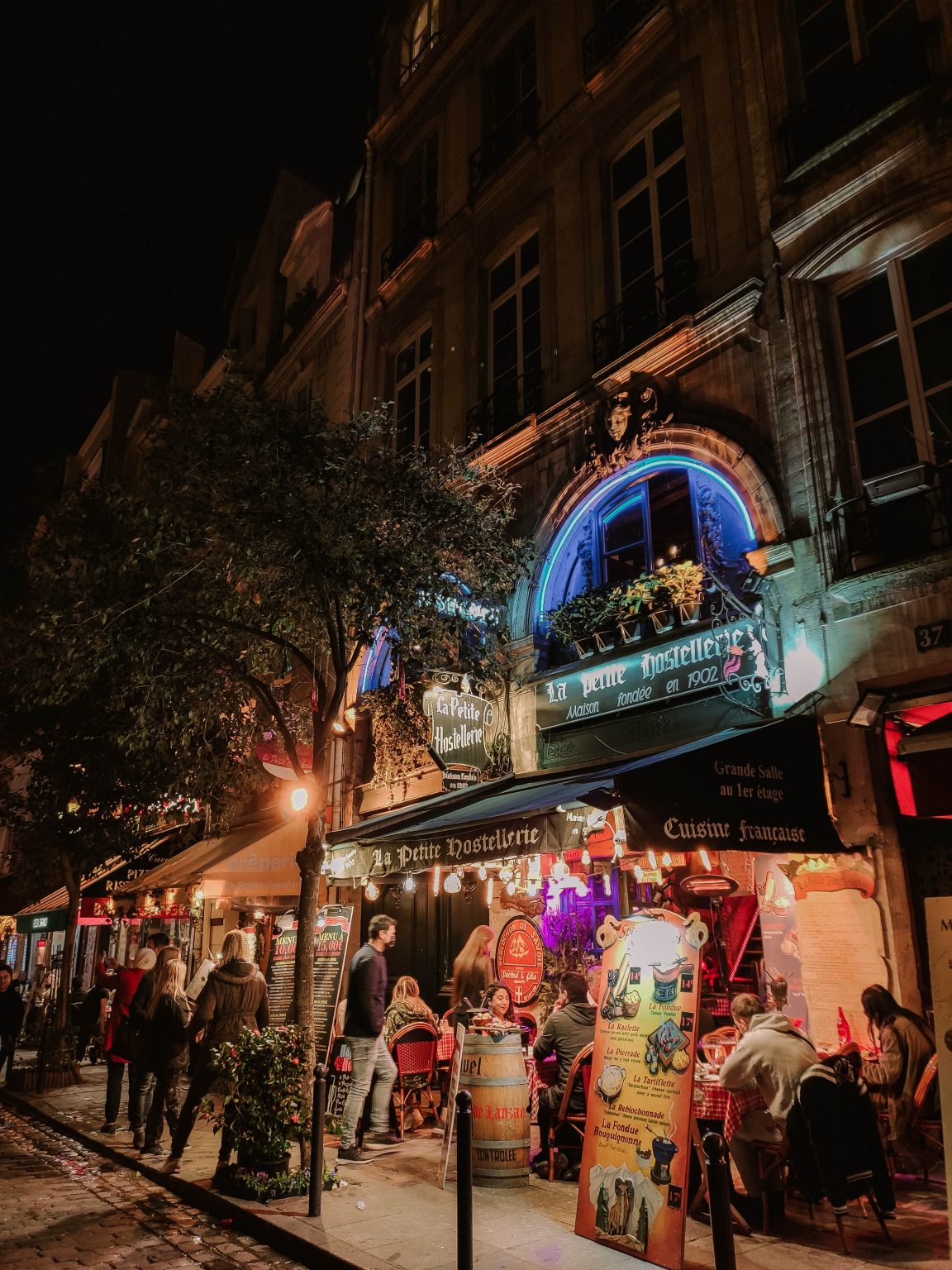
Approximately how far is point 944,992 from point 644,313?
28.4 feet

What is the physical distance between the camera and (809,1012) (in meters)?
6.95

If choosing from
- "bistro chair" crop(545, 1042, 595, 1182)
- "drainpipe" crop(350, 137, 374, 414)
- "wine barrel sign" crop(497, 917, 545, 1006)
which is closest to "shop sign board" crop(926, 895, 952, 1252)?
"bistro chair" crop(545, 1042, 595, 1182)

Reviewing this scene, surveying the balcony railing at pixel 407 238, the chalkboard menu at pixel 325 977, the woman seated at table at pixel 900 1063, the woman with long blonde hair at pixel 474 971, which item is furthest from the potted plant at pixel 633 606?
the balcony railing at pixel 407 238

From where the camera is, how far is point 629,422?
10.3 meters

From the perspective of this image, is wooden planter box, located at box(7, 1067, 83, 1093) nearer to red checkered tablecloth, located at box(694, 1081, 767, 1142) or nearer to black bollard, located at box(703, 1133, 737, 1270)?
red checkered tablecloth, located at box(694, 1081, 767, 1142)

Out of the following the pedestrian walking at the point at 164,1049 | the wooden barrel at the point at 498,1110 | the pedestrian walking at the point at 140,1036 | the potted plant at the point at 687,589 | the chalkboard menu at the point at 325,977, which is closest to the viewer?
the wooden barrel at the point at 498,1110

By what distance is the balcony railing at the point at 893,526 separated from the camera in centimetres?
691

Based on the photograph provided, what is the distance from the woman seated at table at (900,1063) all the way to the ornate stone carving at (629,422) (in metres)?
6.27

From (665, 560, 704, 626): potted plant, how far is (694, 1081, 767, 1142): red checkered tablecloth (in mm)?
4427

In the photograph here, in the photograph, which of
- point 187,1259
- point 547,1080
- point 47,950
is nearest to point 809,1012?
point 547,1080

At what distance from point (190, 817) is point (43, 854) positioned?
2.78 meters

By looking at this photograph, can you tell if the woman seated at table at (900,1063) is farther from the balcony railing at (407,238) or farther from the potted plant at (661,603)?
the balcony railing at (407,238)

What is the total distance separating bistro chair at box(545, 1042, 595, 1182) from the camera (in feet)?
22.2

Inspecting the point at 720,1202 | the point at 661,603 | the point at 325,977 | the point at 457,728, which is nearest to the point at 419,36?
the point at 661,603
